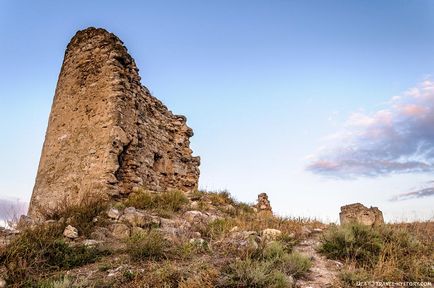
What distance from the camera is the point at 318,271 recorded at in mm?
4617

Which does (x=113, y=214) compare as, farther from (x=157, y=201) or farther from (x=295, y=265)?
(x=295, y=265)

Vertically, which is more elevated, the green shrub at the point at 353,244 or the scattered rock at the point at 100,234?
the green shrub at the point at 353,244

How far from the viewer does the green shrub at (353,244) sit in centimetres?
504

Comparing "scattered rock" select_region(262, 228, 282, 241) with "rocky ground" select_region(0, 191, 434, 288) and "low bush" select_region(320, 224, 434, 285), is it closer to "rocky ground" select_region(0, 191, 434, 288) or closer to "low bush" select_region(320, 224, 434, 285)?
"rocky ground" select_region(0, 191, 434, 288)

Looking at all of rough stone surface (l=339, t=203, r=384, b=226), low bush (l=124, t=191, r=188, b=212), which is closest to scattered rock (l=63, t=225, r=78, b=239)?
low bush (l=124, t=191, r=188, b=212)

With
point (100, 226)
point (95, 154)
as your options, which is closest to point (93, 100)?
point (95, 154)

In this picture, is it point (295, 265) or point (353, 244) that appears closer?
point (295, 265)

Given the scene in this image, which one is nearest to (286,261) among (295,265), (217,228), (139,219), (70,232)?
(295,265)

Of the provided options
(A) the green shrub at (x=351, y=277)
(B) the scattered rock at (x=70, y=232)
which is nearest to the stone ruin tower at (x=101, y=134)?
(B) the scattered rock at (x=70, y=232)

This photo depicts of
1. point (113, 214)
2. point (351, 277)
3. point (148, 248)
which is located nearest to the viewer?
point (351, 277)

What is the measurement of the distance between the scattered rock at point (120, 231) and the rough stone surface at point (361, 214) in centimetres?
440

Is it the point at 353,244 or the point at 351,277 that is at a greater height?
the point at 353,244

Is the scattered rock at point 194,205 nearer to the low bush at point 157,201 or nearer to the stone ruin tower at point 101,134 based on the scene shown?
the low bush at point 157,201

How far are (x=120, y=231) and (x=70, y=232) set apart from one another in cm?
81
